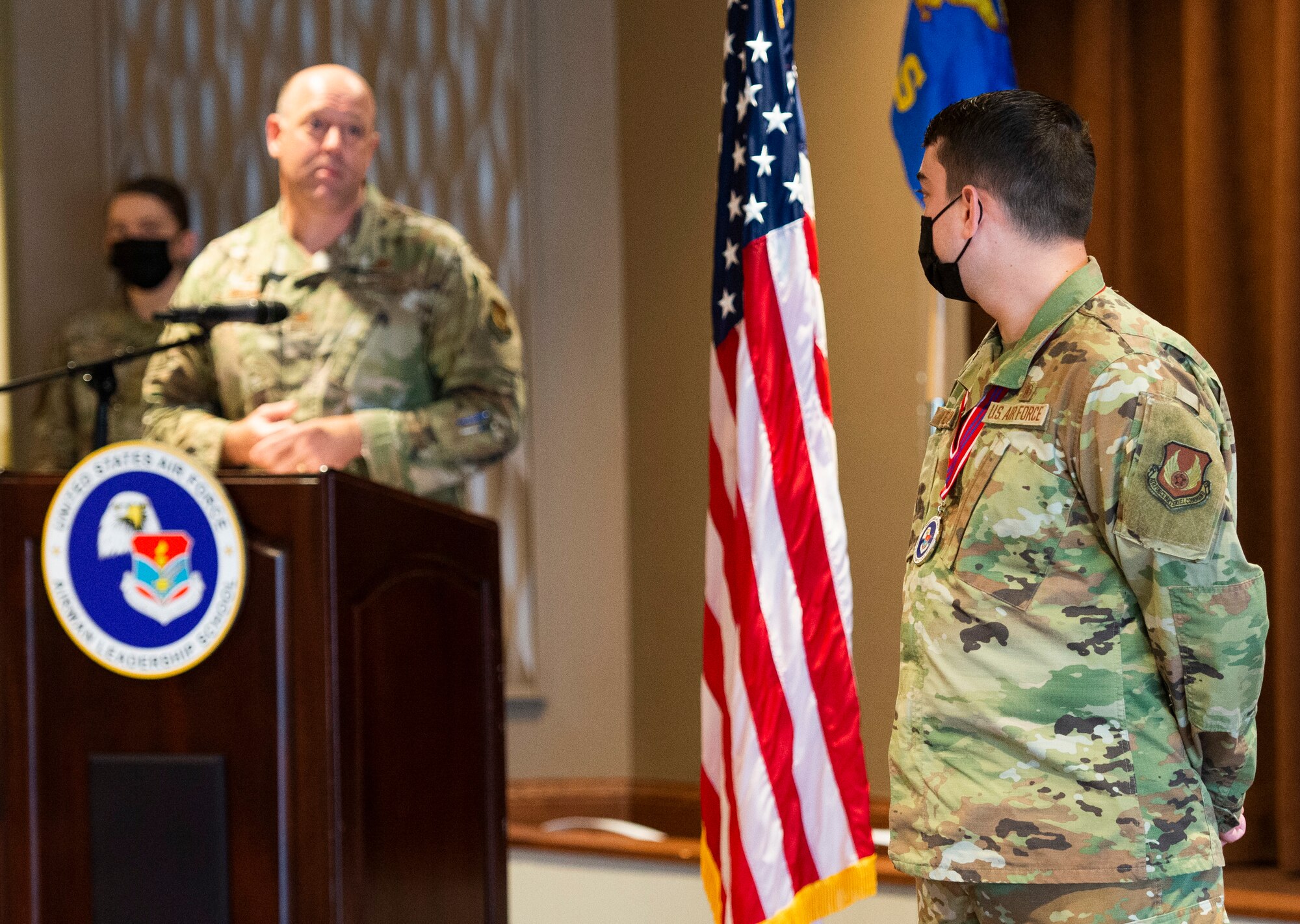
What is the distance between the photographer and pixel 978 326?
358 centimetres

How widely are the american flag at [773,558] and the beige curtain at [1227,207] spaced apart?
1037 mm

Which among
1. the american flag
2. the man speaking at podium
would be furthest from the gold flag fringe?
the man speaking at podium

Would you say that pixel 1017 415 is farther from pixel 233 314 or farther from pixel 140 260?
pixel 140 260

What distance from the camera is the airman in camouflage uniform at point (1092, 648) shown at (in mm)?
1444

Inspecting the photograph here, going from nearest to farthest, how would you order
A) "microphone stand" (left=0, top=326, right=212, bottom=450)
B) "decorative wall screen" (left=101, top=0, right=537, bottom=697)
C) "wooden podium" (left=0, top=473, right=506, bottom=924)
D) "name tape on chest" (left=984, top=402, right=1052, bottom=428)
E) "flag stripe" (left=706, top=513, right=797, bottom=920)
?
1. "name tape on chest" (left=984, top=402, right=1052, bottom=428)
2. "wooden podium" (left=0, top=473, right=506, bottom=924)
3. "microphone stand" (left=0, top=326, right=212, bottom=450)
4. "flag stripe" (left=706, top=513, right=797, bottom=920)
5. "decorative wall screen" (left=101, top=0, right=537, bottom=697)

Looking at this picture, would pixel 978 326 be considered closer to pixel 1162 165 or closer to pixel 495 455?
pixel 1162 165

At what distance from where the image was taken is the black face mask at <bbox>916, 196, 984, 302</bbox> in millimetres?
1658

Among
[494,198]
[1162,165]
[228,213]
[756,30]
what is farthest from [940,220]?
[228,213]

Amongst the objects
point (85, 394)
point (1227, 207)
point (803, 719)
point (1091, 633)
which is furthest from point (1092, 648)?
point (85, 394)

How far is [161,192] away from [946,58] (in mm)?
2353

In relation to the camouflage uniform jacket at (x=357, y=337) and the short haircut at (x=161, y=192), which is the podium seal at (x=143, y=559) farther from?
the short haircut at (x=161, y=192)

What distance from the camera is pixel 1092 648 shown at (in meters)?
1.50

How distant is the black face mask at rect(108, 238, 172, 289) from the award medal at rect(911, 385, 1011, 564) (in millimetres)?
2971

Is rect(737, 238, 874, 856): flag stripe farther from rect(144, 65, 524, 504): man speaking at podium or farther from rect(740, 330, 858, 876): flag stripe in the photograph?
rect(144, 65, 524, 504): man speaking at podium
